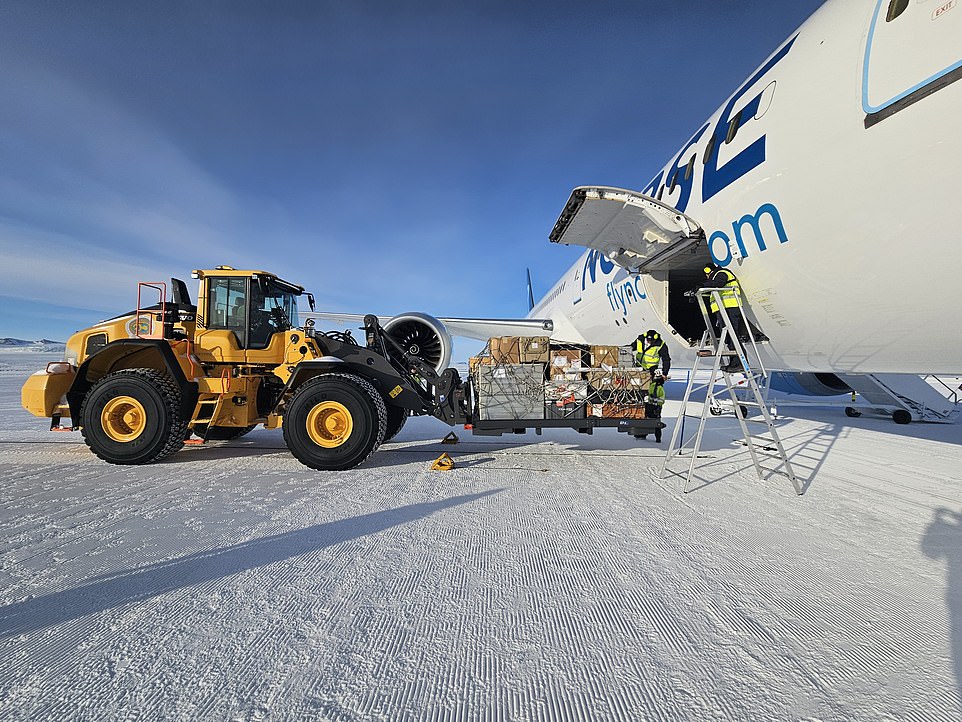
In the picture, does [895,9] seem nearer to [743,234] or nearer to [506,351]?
[743,234]

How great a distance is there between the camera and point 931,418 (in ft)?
28.5

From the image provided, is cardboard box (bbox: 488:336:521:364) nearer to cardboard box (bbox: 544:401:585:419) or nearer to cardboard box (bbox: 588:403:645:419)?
cardboard box (bbox: 544:401:585:419)

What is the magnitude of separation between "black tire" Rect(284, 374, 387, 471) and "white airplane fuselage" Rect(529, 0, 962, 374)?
3.98 metres

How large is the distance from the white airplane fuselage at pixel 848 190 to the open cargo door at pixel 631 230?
33cm

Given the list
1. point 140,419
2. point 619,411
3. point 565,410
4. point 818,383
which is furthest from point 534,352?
point 818,383

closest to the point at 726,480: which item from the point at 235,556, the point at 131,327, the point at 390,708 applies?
the point at 390,708

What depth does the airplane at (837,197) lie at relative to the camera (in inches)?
96.3

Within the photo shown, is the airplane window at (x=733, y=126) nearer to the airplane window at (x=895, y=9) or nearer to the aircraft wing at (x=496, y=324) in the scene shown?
the airplane window at (x=895, y=9)

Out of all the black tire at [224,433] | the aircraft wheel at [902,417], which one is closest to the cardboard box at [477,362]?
the black tire at [224,433]

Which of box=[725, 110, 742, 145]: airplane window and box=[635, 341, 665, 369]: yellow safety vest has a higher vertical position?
box=[725, 110, 742, 145]: airplane window

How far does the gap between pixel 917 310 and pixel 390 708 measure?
3.92 m

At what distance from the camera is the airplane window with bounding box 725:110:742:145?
401cm

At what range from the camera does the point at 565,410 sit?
4727mm

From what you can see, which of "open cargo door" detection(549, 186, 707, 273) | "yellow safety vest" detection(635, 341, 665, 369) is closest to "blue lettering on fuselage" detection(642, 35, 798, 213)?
"open cargo door" detection(549, 186, 707, 273)
